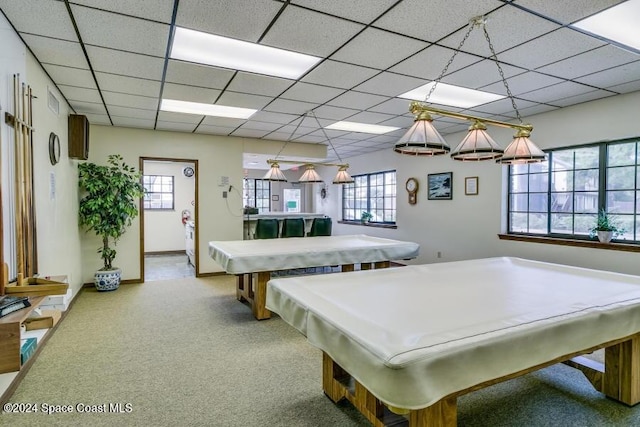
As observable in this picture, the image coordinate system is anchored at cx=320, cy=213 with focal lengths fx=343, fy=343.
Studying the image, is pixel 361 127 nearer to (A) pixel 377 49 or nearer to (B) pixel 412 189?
(B) pixel 412 189

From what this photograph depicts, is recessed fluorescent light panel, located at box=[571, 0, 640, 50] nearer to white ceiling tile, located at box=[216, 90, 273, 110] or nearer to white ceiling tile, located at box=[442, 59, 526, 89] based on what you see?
white ceiling tile, located at box=[442, 59, 526, 89]

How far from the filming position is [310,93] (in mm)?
3957

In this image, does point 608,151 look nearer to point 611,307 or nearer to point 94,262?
point 611,307


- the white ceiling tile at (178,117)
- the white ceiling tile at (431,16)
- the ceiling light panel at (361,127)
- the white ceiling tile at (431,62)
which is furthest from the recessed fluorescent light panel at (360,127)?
the white ceiling tile at (431,16)

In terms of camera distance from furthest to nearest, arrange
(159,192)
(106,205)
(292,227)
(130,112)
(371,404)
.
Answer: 1. (159,192)
2. (292,227)
3. (106,205)
4. (130,112)
5. (371,404)

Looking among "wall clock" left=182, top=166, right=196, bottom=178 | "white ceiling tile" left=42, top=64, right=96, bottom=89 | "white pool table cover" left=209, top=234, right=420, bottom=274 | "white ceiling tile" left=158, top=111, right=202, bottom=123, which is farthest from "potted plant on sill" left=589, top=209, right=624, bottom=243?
"wall clock" left=182, top=166, right=196, bottom=178

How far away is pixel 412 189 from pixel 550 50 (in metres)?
4.27

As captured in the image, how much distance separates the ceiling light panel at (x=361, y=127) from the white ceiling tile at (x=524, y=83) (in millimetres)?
2101

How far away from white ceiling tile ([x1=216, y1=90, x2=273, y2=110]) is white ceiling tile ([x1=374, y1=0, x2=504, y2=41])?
6.70 feet

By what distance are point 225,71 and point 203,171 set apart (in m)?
3.32

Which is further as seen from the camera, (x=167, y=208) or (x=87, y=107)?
(x=167, y=208)

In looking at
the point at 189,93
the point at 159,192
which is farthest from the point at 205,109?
the point at 159,192

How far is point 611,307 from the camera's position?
1.78 m

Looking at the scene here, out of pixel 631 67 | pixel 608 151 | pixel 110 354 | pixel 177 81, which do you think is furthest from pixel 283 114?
pixel 608 151
